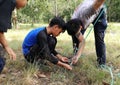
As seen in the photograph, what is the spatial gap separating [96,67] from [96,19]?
788 millimetres

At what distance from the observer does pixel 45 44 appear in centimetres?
454

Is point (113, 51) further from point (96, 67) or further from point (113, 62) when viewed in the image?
point (96, 67)

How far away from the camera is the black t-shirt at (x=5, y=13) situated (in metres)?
3.35

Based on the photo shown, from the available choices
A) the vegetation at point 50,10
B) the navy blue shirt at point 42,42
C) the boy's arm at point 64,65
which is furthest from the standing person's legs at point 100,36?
the vegetation at point 50,10

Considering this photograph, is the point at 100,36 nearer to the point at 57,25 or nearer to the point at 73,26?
the point at 73,26

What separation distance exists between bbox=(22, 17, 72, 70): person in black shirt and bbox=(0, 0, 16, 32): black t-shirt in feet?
3.88

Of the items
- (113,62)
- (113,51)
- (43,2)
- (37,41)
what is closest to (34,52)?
(37,41)

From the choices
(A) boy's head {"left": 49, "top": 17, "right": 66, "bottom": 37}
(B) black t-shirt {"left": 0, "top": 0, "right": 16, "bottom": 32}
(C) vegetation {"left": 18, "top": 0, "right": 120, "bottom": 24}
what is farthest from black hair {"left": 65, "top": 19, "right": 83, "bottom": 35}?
(C) vegetation {"left": 18, "top": 0, "right": 120, "bottom": 24}

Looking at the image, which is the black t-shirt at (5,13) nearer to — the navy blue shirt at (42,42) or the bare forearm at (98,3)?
the navy blue shirt at (42,42)

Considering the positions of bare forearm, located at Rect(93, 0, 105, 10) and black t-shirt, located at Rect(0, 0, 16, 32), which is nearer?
black t-shirt, located at Rect(0, 0, 16, 32)

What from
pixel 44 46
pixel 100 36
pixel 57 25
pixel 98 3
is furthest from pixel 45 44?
pixel 100 36

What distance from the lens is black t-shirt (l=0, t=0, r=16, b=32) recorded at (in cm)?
335

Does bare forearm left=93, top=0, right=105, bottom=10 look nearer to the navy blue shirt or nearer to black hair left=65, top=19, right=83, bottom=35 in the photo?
black hair left=65, top=19, right=83, bottom=35

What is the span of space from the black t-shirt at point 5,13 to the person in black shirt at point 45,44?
3.88 ft
